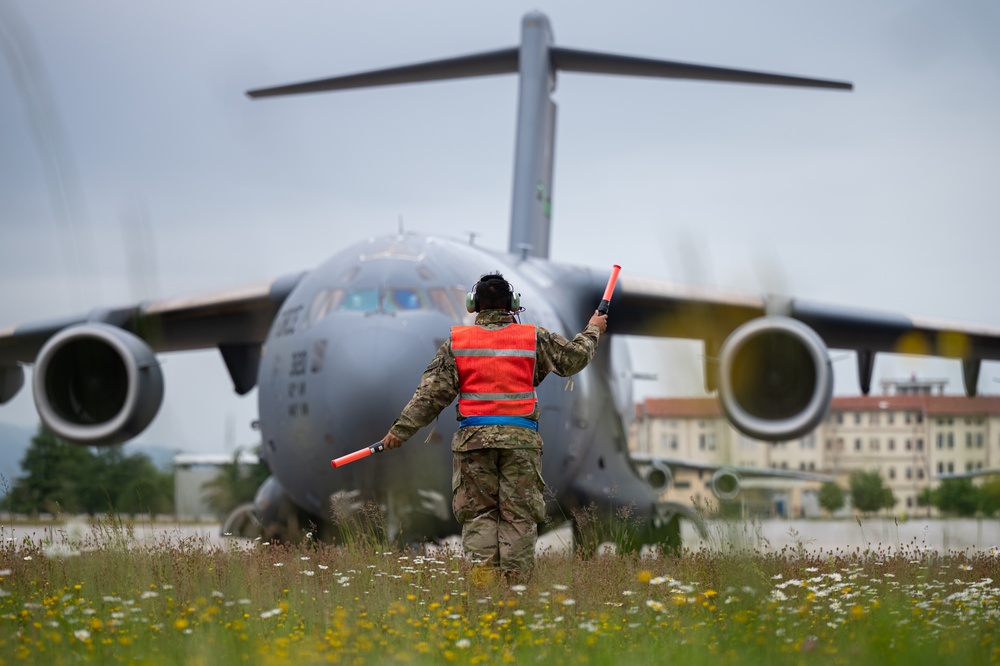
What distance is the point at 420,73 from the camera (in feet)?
42.7

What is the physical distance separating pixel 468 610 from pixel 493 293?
4.79 ft

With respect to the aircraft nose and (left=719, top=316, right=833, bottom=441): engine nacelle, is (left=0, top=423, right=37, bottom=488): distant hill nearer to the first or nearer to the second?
the aircraft nose

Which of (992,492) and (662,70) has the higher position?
(662,70)

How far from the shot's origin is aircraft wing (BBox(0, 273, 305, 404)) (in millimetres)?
10797

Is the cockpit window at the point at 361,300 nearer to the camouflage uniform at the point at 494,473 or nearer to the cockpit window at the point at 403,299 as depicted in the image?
the cockpit window at the point at 403,299

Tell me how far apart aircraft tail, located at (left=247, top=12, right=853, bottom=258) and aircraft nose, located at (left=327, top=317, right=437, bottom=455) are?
192 inches

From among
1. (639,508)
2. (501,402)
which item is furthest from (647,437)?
(639,508)

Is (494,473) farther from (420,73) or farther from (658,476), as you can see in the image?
(658,476)

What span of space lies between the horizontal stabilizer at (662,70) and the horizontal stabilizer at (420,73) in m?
0.64

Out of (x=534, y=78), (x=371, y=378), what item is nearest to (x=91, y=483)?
(x=371, y=378)

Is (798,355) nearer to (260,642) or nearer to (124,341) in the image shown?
(124,341)

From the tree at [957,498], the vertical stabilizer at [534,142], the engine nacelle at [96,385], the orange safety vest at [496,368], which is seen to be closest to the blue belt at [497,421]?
the orange safety vest at [496,368]

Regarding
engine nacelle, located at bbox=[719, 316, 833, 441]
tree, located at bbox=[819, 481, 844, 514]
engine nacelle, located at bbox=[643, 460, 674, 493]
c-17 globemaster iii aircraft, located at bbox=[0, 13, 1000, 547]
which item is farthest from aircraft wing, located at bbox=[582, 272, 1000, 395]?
tree, located at bbox=[819, 481, 844, 514]

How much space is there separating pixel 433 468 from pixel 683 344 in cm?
532
